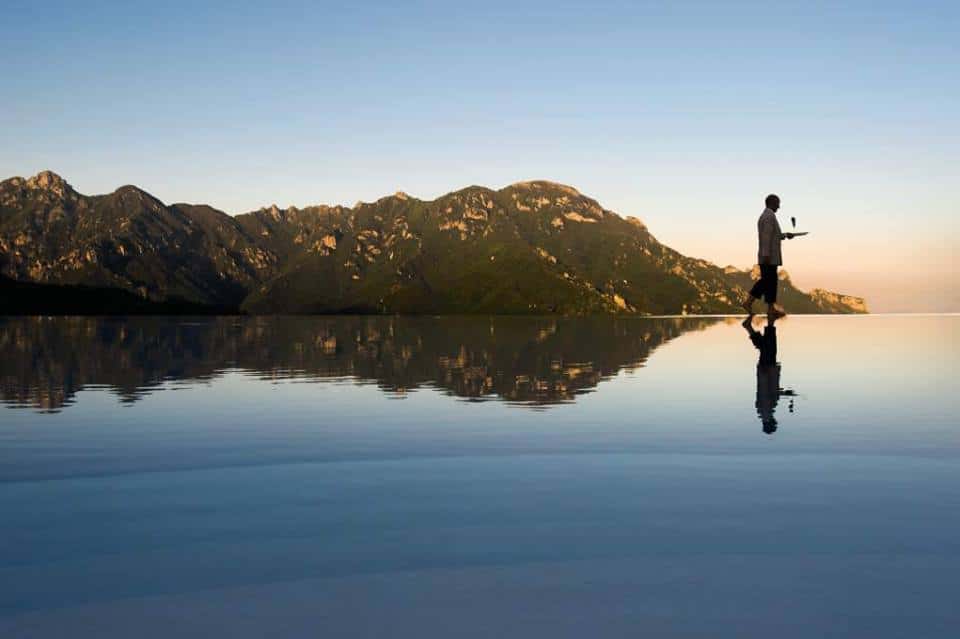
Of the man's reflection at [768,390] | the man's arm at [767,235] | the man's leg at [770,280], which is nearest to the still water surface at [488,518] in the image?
the man's reflection at [768,390]

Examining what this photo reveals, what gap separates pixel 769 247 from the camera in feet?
99.1

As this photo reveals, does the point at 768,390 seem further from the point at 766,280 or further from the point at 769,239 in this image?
the point at 769,239

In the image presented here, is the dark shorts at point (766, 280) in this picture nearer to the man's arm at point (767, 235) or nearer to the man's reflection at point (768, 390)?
the man's arm at point (767, 235)

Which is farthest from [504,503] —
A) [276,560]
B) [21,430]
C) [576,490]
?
[21,430]

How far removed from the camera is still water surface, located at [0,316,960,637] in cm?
734

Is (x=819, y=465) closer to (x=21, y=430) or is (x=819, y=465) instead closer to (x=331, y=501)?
(x=331, y=501)

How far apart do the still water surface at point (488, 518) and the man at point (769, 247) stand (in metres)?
7.21

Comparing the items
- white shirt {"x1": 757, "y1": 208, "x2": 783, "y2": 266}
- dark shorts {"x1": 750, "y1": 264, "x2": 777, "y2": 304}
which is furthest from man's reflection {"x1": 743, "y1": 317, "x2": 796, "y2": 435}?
white shirt {"x1": 757, "y1": 208, "x2": 783, "y2": 266}

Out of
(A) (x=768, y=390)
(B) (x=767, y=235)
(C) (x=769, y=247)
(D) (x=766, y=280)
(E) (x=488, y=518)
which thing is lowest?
(E) (x=488, y=518)

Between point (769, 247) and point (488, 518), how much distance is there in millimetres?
22926

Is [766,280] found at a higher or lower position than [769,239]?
lower

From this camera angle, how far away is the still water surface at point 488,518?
734 centimetres

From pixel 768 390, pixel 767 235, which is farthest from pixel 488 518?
pixel 767 235

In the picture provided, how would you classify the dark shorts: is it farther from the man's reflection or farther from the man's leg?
the man's reflection
